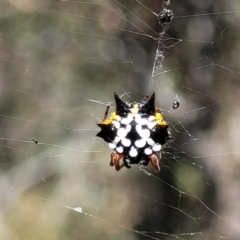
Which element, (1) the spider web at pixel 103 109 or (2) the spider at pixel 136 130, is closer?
(2) the spider at pixel 136 130

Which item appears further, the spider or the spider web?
the spider web

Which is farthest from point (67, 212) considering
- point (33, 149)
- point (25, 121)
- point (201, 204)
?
point (201, 204)

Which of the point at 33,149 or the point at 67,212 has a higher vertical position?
the point at 33,149

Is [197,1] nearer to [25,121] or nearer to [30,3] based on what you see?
[30,3]
